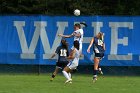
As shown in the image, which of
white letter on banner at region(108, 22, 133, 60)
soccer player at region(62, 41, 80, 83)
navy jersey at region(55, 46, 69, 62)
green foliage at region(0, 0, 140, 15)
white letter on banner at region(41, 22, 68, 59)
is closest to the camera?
soccer player at region(62, 41, 80, 83)

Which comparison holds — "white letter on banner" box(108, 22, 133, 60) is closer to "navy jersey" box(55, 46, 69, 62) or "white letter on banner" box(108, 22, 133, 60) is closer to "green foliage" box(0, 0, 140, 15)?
"navy jersey" box(55, 46, 69, 62)

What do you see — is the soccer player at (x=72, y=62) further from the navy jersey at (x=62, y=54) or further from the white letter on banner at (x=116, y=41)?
the white letter on banner at (x=116, y=41)

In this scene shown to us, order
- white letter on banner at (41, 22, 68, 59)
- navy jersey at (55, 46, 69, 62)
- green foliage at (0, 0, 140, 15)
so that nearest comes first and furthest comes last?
navy jersey at (55, 46, 69, 62), white letter on banner at (41, 22, 68, 59), green foliage at (0, 0, 140, 15)

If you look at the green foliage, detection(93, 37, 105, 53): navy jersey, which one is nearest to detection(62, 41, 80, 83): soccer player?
detection(93, 37, 105, 53): navy jersey

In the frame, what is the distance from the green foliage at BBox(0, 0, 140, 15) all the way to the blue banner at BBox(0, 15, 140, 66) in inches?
250

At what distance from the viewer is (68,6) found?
33656mm

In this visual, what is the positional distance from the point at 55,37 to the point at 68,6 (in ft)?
24.3

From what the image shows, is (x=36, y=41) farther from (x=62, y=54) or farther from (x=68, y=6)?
(x=68, y=6)

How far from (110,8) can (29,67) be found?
8927mm

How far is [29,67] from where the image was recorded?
88.5ft

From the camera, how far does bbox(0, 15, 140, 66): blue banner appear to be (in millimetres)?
26078

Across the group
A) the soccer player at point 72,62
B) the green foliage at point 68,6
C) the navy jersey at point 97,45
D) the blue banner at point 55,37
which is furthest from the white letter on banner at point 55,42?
the green foliage at point 68,6

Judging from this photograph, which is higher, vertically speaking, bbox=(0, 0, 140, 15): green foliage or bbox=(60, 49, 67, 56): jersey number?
bbox=(0, 0, 140, 15): green foliage

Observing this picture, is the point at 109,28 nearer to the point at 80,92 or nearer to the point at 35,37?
the point at 35,37
